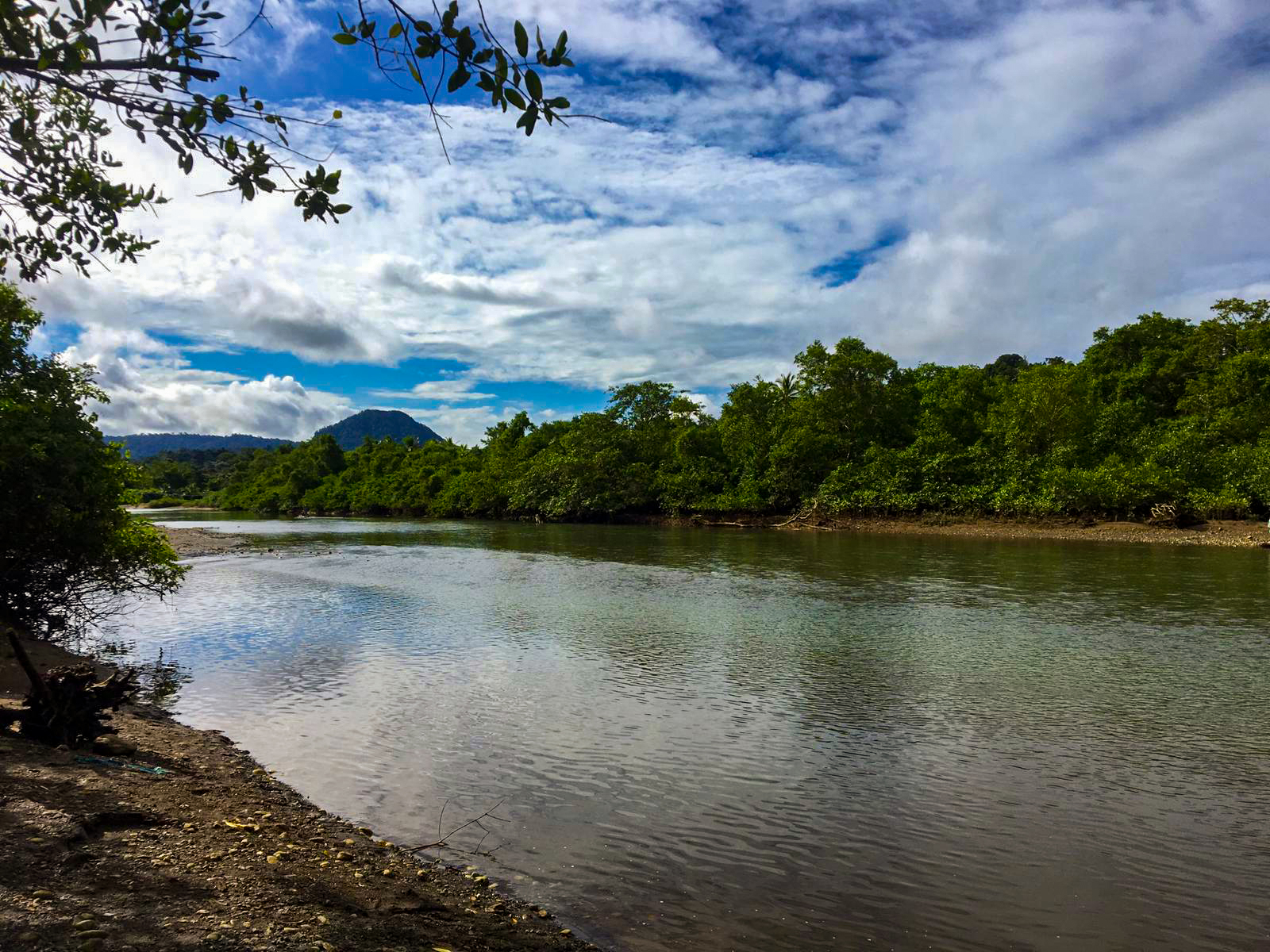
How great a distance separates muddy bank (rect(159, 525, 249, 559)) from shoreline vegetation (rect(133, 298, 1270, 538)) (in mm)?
4975

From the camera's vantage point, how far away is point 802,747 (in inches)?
396

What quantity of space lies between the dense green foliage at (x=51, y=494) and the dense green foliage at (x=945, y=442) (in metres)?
50.7

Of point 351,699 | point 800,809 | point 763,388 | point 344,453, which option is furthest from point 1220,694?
point 344,453

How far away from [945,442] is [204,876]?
63199mm

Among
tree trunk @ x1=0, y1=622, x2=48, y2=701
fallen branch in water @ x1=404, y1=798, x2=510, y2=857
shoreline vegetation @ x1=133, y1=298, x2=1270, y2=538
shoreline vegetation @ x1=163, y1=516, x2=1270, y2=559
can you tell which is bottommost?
fallen branch in water @ x1=404, y1=798, x2=510, y2=857

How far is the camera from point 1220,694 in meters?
12.3

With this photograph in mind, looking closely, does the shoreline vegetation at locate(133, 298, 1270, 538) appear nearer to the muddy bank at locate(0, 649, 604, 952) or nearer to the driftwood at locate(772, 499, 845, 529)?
the driftwood at locate(772, 499, 845, 529)

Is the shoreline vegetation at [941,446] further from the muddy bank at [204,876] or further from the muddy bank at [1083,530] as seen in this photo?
the muddy bank at [204,876]

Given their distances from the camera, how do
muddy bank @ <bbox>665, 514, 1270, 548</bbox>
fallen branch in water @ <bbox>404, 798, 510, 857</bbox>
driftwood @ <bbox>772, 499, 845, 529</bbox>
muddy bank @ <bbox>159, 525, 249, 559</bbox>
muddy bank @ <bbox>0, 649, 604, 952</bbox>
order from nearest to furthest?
muddy bank @ <bbox>0, 649, 604, 952</bbox> < fallen branch in water @ <bbox>404, 798, 510, 857</bbox> < muddy bank @ <bbox>159, 525, 249, 559</bbox> < muddy bank @ <bbox>665, 514, 1270, 548</bbox> < driftwood @ <bbox>772, 499, 845, 529</bbox>

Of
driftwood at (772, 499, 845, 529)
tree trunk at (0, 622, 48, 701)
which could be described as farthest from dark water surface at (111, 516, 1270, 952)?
driftwood at (772, 499, 845, 529)

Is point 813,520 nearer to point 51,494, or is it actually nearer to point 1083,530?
point 1083,530

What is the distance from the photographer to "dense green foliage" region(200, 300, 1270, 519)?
49.3 meters

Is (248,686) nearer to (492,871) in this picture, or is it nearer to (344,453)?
(492,871)

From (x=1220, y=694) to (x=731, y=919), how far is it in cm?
1061
